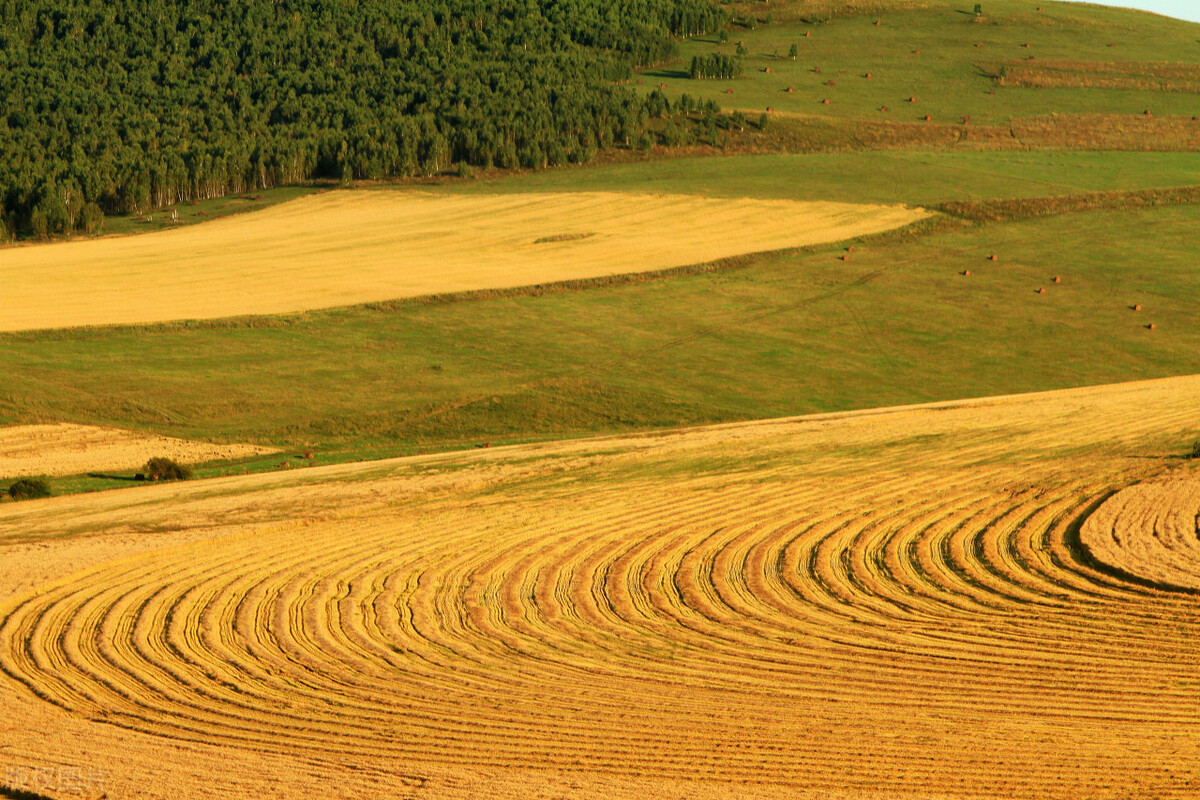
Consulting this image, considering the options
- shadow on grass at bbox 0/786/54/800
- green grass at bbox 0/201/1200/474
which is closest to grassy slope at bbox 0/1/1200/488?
green grass at bbox 0/201/1200/474

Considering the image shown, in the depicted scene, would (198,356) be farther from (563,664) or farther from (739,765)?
(739,765)

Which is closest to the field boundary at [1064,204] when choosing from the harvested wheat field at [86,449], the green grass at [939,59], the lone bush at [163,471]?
the green grass at [939,59]

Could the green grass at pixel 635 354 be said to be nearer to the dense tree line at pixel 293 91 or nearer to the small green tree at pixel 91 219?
the small green tree at pixel 91 219

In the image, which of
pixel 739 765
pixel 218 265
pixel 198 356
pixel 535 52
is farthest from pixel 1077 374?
pixel 535 52

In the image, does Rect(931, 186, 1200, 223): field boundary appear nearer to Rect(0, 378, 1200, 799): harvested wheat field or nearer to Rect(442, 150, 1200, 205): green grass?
Rect(442, 150, 1200, 205): green grass

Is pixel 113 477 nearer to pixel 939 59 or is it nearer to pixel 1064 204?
pixel 1064 204

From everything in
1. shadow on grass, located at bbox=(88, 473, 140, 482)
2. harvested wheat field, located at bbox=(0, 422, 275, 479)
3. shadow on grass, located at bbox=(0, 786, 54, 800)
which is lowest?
shadow on grass, located at bbox=(88, 473, 140, 482)
